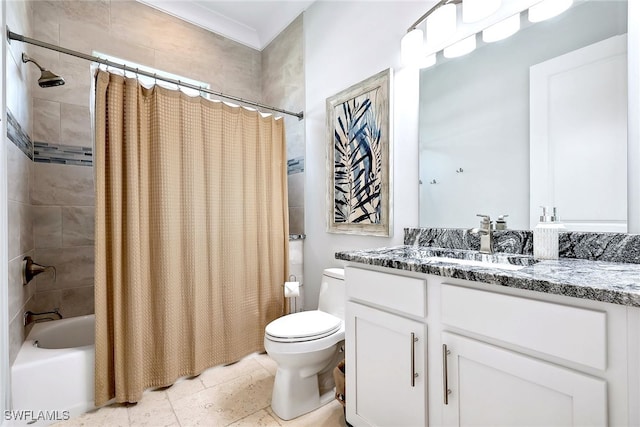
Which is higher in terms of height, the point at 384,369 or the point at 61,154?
the point at 61,154

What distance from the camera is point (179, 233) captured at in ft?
5.93

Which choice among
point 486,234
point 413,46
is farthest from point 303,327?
point 413,46

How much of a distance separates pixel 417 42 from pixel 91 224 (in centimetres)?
248

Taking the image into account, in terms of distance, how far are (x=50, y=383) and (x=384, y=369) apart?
1610 mm

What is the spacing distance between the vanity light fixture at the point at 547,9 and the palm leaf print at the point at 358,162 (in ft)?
2.69

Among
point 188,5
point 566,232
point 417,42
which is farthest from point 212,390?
point 188,5

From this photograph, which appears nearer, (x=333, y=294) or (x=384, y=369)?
(x=384, y=369)

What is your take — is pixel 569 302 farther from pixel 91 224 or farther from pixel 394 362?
pixel 91 224

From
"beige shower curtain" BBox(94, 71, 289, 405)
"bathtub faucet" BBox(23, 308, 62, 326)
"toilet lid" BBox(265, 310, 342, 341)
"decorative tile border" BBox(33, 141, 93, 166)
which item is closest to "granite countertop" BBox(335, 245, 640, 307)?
"toilet lid" BBox(265, 310, 342, 341)

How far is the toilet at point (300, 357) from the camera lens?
1482 millimetres

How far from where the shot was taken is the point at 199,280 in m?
1.88

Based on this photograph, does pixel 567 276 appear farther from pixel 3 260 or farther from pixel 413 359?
pixel 3 260

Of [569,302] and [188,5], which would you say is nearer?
[569,302]

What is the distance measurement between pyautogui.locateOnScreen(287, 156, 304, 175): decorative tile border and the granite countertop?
62.9 inches
